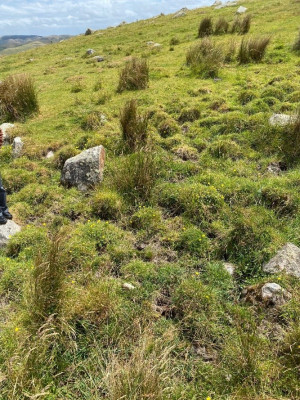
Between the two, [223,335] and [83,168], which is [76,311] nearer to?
[223,335]

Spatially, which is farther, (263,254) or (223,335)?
(263,254)

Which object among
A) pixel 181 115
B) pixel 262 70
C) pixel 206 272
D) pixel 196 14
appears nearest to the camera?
pixel 206 272

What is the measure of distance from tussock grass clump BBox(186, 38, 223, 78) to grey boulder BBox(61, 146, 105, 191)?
6.49m

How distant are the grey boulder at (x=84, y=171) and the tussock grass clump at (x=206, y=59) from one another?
6.49m

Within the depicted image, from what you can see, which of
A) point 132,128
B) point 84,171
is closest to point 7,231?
point 84,171

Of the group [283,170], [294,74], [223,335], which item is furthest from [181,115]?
[223,335]

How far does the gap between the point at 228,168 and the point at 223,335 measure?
3.83 m

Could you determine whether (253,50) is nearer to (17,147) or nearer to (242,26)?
(242,26)

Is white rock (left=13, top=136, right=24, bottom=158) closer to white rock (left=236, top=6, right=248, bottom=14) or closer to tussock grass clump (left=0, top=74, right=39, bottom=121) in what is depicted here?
tussock grass clump (left=0, top=74, right=39, bottom=121)

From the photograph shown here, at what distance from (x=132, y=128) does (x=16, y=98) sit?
456 centimetres

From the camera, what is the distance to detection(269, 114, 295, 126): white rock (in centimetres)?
730

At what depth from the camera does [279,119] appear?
24.5ft

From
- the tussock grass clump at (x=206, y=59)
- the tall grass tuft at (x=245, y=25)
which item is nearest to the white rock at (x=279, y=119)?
the tussock grass clump at (x=206, y=59)

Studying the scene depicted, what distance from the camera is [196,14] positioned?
2466 cm
